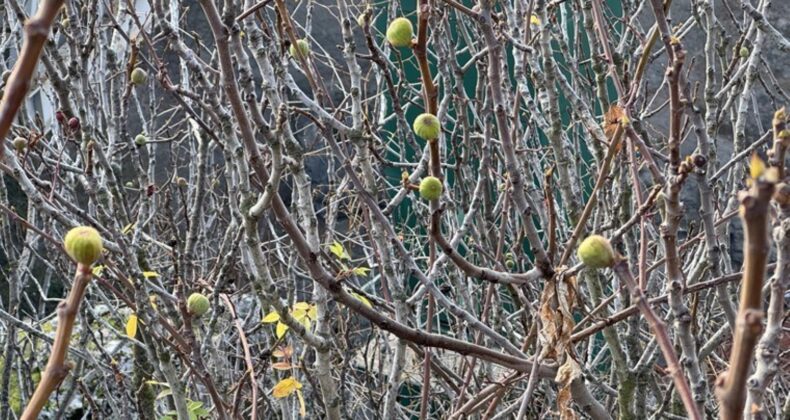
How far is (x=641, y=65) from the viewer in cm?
179

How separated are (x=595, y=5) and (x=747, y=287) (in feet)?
4.57

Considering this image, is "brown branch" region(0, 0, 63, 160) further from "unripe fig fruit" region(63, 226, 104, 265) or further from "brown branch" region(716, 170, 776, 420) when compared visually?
"brown branch" region(716, 170, 776, 420)

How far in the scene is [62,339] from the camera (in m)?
0.67

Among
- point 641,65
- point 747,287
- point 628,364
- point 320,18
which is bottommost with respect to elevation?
point 628,364

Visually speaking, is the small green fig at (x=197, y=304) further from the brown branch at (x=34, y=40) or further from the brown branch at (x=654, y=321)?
the brown branch at (x=34, y=40)

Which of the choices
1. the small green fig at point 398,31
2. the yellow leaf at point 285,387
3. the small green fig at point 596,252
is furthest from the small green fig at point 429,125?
the yellow leaf at point 285,387

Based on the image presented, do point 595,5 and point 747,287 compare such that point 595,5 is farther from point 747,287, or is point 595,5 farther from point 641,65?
point 747,287

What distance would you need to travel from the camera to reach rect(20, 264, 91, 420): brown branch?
0.67 metres

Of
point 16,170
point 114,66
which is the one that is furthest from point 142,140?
point 16,170

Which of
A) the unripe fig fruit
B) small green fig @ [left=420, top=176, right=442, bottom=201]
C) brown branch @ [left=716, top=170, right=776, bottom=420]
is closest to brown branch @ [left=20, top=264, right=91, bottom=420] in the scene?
the unripe fig fruit

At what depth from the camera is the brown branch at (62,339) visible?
26.5 inches

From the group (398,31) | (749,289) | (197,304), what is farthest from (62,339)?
(197,304)

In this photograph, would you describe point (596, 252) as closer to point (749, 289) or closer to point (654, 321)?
point (654, 321)

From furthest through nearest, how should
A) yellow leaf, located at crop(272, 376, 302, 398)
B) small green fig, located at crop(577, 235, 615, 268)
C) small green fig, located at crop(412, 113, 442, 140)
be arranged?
yellow leaf, located at crop(272, 376, 302, 398) < small green fig, located at crop(412, 113, 442, 140) < small green fig, located at crop(577, 235, 615, 268)
